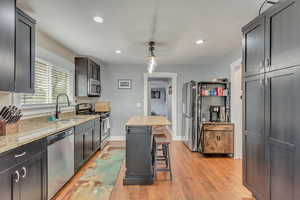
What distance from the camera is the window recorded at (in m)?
2.77

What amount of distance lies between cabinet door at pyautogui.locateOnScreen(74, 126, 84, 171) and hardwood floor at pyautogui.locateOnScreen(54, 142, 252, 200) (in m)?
0.22

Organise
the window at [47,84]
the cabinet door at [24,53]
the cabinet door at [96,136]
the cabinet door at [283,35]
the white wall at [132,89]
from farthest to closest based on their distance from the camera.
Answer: the white wall at [132,89] < the cabinet door at [96,136] < the window at [47,84] < the cabinet door at [24,53] < the cabinet door at [283,35]

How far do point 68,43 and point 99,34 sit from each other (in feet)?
3.08

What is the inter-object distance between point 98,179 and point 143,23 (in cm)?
263

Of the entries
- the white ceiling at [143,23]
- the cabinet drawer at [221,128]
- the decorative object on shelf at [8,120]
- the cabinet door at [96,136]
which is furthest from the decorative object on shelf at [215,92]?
the decorative object on shelf at [8,120]

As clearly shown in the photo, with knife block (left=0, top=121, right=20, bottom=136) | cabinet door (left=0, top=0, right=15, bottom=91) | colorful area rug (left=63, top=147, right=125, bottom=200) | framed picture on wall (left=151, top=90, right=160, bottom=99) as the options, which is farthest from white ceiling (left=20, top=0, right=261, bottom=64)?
framed picture on wall (left=151, top=90, right=160, bottom=99)

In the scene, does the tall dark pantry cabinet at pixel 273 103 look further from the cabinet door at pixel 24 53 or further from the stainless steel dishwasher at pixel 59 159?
the cabinet door at pixel 24 53

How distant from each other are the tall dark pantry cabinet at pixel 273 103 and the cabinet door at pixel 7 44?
2.64 meters

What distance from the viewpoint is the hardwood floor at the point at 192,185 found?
89.5 inches

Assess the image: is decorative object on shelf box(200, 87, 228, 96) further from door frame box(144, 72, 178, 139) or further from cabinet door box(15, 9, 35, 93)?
cabinet door box(15, 9, 35, 93)

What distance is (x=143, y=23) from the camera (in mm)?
2475

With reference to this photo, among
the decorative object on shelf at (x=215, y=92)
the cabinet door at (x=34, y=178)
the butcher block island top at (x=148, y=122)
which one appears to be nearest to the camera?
the cabinet door at (x=34, y=178)

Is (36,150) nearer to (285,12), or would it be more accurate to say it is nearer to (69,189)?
(69,189)

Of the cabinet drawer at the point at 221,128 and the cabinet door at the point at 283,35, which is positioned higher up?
the cabinet door at the point at 283,35
